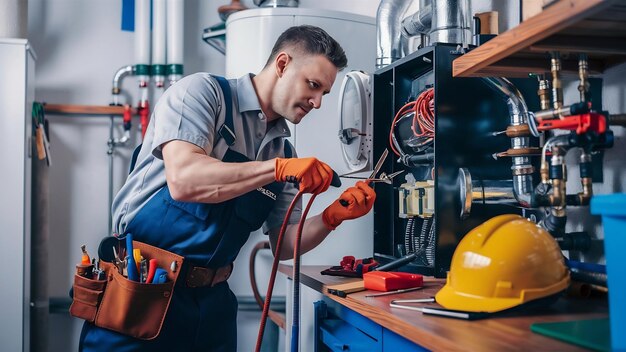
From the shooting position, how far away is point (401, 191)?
76.2 inches

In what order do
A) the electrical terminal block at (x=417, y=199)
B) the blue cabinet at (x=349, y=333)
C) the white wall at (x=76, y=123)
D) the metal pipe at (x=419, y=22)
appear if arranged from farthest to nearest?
the white wall at (x=76, y=123), the metal pipe at (x=419, y=22), the electrical terminal block at (x=417, y=199), the blue cabinet at (x=349, y=333)

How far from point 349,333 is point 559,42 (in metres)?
0.83

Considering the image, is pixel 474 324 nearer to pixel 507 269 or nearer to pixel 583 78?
pixel 507 269

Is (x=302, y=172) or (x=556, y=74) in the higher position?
(x=556, y=74)

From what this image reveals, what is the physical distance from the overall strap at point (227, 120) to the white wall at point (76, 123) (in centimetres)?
151

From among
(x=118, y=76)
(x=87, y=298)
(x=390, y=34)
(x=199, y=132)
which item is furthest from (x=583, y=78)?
(x=118, y=76)

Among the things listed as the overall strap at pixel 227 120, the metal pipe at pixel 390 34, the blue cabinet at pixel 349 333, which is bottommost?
the blue cabinet at pixel 349 333

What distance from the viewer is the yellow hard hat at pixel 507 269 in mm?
1139

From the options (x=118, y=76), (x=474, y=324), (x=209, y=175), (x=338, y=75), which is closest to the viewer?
(x=474, y=324)

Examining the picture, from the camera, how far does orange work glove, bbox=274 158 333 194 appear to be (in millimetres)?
1518

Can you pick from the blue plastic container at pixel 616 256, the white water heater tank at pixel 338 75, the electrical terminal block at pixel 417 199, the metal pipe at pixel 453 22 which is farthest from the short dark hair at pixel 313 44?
the blue plastic container at pixel 616 256

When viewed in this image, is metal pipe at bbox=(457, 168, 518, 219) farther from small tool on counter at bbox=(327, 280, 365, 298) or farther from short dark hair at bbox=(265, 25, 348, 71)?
short dark hair at bbox=(265, 25, 348, 71)

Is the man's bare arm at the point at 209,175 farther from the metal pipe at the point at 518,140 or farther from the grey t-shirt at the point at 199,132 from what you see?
the metal pipe at the point at 518,140

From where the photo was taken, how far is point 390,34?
90.7 inches
